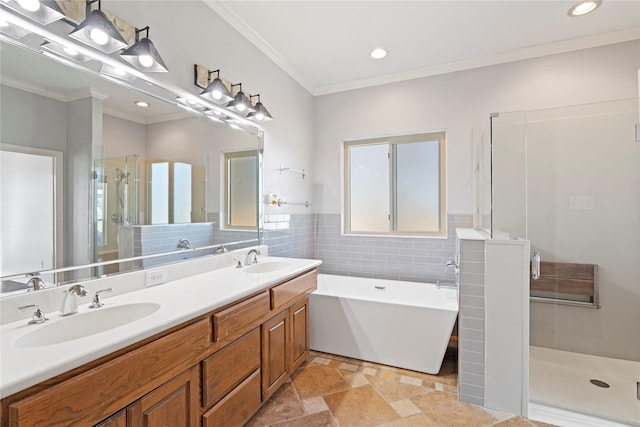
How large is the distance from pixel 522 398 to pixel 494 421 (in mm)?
253

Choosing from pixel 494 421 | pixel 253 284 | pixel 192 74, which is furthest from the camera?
pixel 192 74

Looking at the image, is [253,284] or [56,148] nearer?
[56,148]

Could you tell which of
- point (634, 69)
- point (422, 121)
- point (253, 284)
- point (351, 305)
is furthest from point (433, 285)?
point (634, 69)

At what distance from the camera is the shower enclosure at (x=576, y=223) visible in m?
2.38

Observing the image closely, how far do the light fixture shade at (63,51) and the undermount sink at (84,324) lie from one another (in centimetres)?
116

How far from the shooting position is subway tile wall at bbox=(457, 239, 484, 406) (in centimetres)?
207

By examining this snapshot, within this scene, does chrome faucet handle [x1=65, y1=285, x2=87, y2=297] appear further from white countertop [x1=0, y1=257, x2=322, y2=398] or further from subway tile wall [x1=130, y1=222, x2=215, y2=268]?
subway tile wall [x1=130, y1=222, x2=215, y2=268]

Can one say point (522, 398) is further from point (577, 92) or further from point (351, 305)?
point (577, 92)

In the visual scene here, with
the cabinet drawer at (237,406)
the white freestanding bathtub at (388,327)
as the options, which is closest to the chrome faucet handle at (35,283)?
the cabinet drawer at (237,406)

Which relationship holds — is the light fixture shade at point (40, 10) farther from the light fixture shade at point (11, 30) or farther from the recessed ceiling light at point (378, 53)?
the recessed ceiling light at point (378, 53)

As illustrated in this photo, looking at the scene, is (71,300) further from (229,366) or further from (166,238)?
(229,366)

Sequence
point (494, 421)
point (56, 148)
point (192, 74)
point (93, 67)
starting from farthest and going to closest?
1. point (192, 74)
2. point (494, 421)
3. point (93, 67)
4. point (56, 148)

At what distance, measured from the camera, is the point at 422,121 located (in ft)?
10.9

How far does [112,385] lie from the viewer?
101 centimetres
